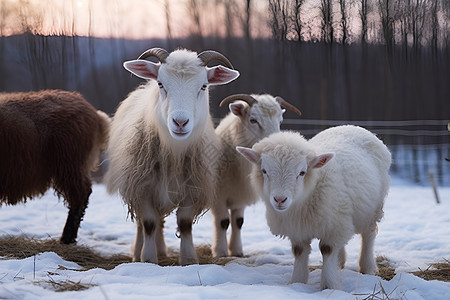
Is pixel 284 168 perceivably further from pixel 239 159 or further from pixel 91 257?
pixel 91 257

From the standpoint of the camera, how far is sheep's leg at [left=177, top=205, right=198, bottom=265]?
465cm

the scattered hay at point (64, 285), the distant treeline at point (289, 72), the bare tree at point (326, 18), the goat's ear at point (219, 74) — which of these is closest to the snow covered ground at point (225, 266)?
the scattered hay at point (64, 285)

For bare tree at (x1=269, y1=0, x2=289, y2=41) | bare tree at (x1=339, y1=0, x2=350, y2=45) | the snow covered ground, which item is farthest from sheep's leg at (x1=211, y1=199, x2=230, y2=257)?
bare tree at (x1=339, y1=0, x2=350, y2=45)

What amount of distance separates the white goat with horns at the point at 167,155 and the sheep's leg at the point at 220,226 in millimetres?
693

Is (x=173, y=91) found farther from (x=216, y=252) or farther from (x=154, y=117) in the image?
(x=216, y=252)

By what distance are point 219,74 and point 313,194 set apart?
4.86 ft

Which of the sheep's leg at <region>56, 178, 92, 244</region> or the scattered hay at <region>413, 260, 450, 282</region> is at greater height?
the sheep's leg at <region>56, 178, 92, 244</region>

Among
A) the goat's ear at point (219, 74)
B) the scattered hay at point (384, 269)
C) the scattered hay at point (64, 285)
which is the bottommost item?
the scattered hay at point (384, 269)

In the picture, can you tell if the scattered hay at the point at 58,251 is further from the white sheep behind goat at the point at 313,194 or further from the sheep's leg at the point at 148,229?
the white sheep behind goat at the point at 313,194

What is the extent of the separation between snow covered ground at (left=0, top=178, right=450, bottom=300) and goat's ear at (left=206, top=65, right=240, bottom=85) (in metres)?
1.60

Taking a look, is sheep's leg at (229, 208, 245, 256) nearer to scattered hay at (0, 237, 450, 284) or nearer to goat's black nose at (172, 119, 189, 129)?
scattered hay at (0, 237, 450, 284)

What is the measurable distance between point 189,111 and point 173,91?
0.25 meters

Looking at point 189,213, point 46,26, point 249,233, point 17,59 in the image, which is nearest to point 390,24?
point 249,233

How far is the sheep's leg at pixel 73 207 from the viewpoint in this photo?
5672mm
